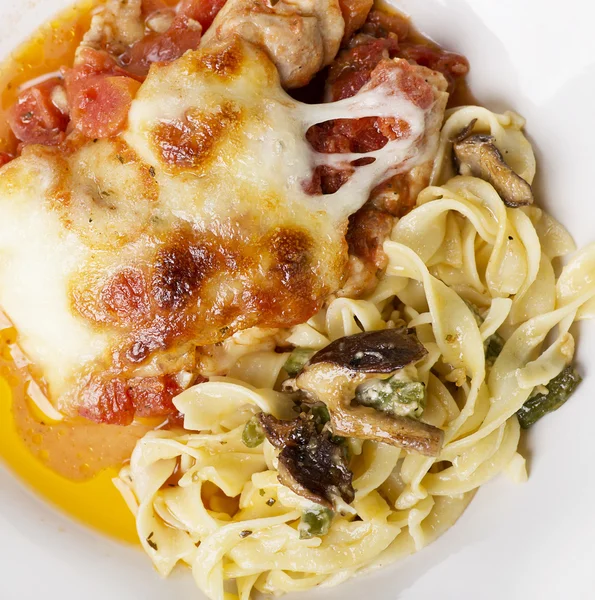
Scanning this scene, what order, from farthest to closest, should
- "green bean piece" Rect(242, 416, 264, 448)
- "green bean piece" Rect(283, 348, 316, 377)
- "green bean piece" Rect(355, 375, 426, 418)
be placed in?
1. "green bean piece" Rect(283, 348, 316, 377)
2. "green bean piece" Rect(242, 416, 264, 448)
3. "green bean piece" Rect(355, 375, 426, 418)

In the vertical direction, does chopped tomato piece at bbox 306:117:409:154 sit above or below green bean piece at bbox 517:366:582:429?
above

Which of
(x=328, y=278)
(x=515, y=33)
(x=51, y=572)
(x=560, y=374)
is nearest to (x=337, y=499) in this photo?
(x=328, y=278)

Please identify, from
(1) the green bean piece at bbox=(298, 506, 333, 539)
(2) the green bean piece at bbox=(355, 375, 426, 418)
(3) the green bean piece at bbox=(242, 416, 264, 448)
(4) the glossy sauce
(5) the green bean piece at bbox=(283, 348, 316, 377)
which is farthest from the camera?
(4) the glossy sauce

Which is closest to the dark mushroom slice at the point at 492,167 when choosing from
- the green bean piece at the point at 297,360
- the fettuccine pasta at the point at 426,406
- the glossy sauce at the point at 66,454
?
the fettuccine pasta at the point at 426,406

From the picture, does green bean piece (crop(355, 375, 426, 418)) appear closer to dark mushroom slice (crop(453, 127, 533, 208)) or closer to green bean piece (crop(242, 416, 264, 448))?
green bean piece (crop(242, 416, 264, 448))

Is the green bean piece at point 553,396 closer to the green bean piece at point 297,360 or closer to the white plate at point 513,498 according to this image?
the white plate at point 513,498

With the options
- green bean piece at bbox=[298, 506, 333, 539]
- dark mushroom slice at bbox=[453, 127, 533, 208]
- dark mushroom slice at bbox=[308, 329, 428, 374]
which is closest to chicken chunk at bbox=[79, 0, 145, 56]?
dark mushroom slice at bbox=[453, 127, 533, 208]

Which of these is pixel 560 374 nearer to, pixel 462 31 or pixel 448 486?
pixel 448 486
